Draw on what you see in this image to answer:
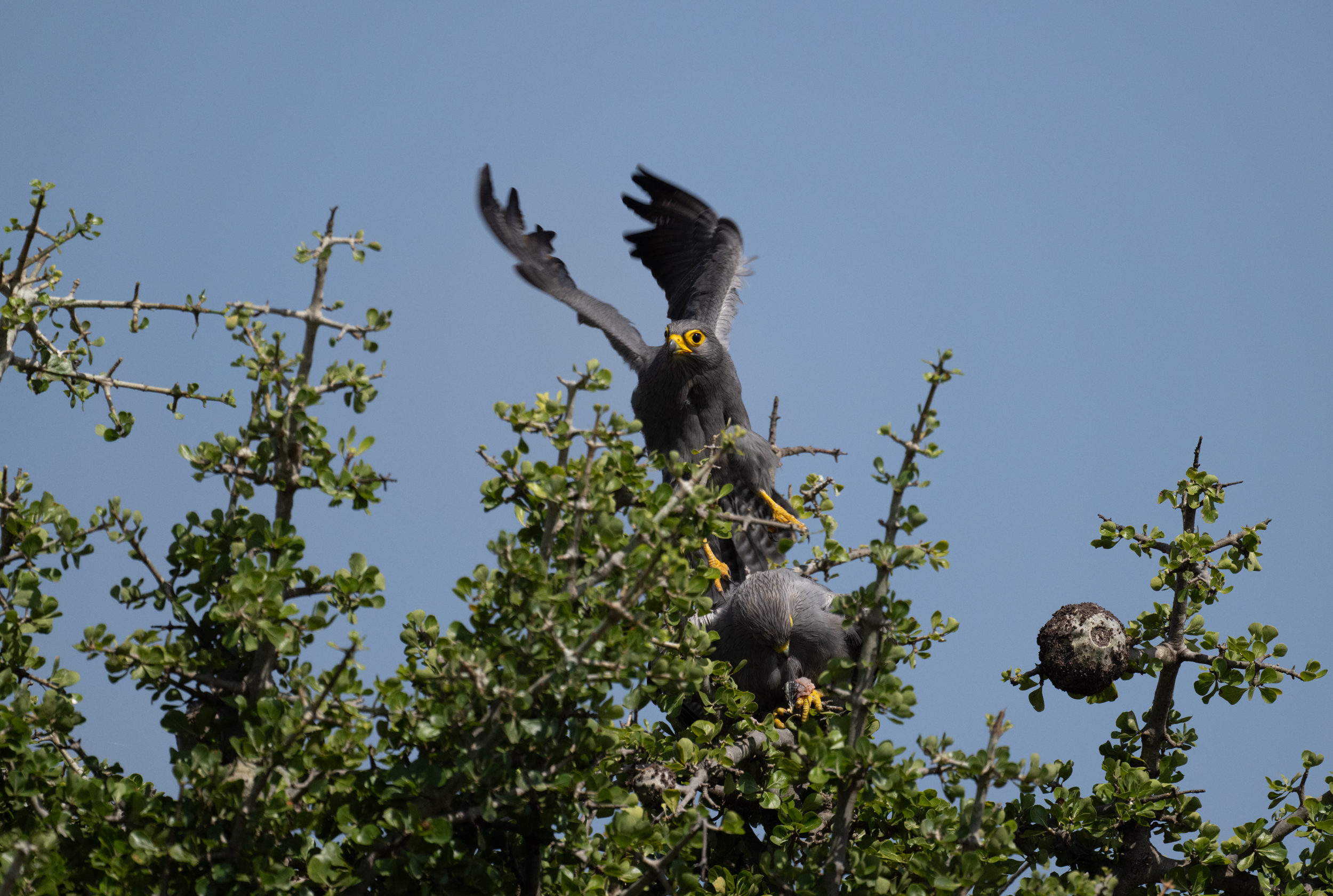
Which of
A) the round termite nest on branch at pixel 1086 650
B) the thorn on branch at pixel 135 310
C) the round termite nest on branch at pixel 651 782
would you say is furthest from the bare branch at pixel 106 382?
the round termite nest on branch at pixel 1086 650

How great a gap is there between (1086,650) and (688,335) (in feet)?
9.60

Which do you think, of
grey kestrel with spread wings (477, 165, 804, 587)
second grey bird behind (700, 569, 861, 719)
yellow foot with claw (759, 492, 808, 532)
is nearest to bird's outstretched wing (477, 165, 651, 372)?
grey kestrel with spread wings (477, 165, 804, 587)

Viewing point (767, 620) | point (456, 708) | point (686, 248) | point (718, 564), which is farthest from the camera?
point (686, 248)

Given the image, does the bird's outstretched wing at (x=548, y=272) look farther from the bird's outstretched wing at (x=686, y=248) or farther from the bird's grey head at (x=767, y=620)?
the bird's grey head at (x=767, y=620)

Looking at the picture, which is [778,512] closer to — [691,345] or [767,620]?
[691,345]

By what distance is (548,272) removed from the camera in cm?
794

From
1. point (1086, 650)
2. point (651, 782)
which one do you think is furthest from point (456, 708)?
point (1086, 650)

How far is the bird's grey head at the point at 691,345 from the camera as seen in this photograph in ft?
22.2

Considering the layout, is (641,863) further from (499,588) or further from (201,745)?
(201,745)

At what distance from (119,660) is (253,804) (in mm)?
673

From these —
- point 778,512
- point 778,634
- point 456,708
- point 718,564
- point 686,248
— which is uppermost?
point 686,248

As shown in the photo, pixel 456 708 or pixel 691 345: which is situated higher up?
pixel 691 345

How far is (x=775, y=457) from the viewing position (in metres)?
6.91

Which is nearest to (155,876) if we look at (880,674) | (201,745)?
(201,745)
